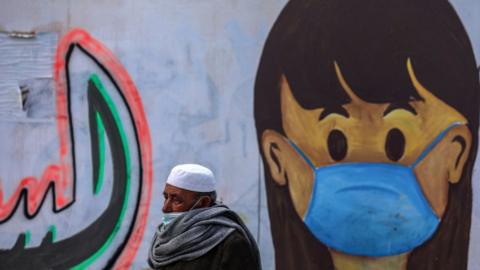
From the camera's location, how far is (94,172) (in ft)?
19.1

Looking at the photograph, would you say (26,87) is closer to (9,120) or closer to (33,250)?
(9,120)

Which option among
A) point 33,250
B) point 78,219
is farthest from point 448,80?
point 33,250

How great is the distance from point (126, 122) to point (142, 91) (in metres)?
0.23

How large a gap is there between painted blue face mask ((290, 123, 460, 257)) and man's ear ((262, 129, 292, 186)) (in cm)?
19

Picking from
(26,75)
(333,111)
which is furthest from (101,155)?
(333,111)

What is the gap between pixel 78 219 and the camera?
19.1ft

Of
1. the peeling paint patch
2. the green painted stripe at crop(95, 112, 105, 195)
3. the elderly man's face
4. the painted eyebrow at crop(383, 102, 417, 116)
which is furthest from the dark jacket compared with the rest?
the peeling paint patch

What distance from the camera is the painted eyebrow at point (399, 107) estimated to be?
5246 mm

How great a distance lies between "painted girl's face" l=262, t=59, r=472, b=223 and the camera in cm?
522

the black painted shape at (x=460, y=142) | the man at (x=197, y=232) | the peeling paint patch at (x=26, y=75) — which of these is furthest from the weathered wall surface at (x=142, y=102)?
the man at (x=197, y=232)

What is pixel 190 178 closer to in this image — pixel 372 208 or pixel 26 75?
pixel 372 208

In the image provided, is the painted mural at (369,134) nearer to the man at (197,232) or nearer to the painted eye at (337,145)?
the painted eye at (337,145)

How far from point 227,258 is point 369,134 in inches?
90.8

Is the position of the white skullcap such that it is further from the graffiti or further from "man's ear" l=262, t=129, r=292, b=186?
the graffiti
